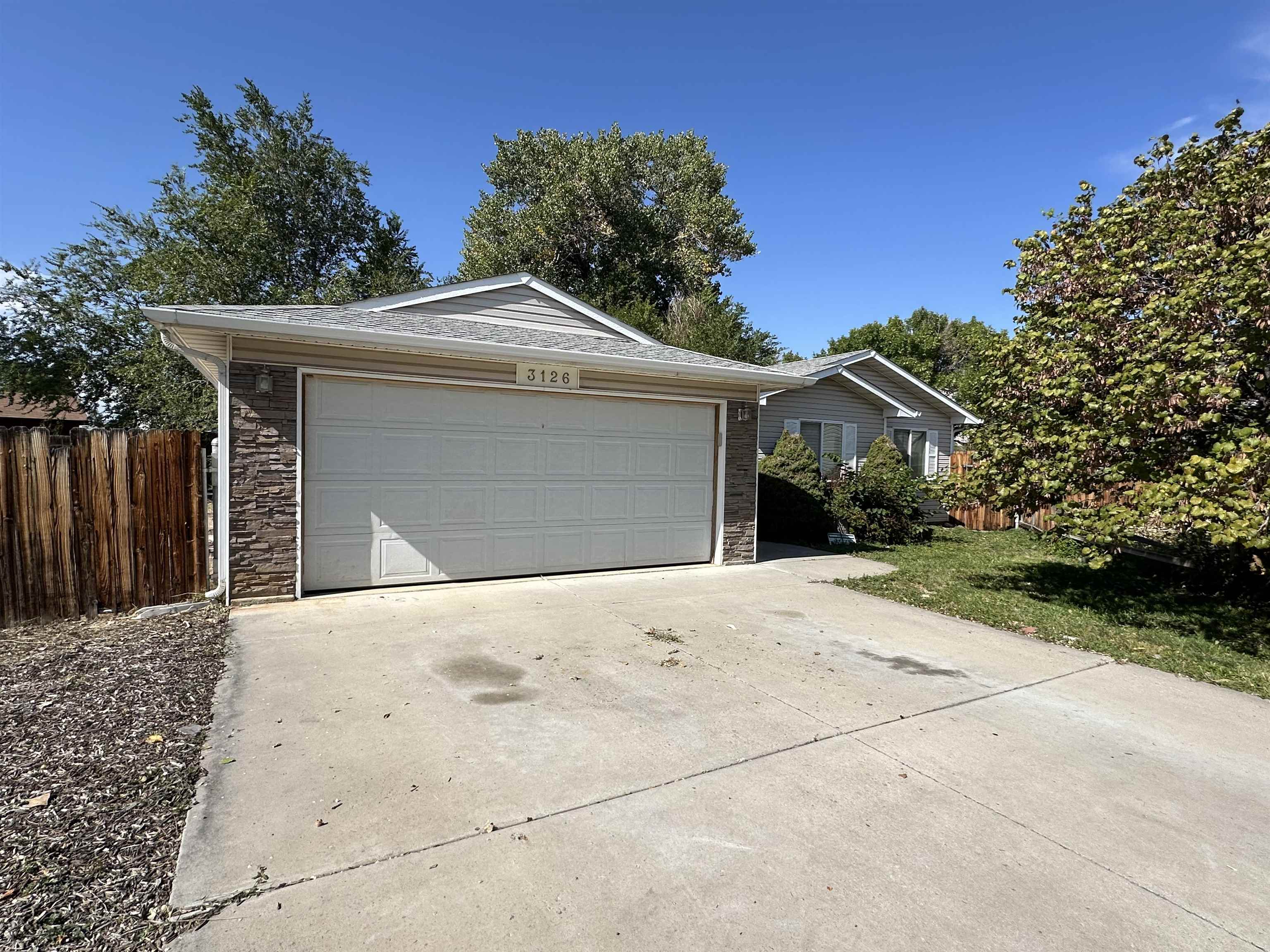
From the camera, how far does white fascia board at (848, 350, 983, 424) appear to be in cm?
1577

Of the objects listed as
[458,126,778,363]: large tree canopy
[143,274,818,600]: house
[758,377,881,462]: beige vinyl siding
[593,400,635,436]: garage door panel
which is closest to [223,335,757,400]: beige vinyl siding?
[143,274,818,600]: house

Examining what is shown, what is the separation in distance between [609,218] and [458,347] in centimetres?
2243

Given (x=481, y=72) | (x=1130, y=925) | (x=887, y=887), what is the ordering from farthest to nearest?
(x=481, y=72) < (x=887, y=887) < (x=1130, y=925)

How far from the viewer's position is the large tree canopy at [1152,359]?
527cm

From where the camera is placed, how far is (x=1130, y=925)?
Answer: 7.45 ft

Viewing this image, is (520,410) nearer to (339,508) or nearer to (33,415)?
(339,508)

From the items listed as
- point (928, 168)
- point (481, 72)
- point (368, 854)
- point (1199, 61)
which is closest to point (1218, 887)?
point (368, 854)

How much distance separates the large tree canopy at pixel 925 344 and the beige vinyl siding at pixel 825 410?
45.7 ft

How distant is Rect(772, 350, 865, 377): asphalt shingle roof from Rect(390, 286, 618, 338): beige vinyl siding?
5632 mm

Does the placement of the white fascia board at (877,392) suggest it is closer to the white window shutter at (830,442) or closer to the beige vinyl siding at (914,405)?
the beige vinyl siding at (914,405)

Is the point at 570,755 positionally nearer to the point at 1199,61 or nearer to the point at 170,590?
the point at 170,590

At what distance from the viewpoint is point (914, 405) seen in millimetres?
17078

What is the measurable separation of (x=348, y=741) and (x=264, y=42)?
2013 centimetres

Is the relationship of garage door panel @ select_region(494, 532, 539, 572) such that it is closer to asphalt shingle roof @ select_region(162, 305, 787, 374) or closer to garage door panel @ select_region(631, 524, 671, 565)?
garage door panel @ select_region(631, 524, 671, 565)
